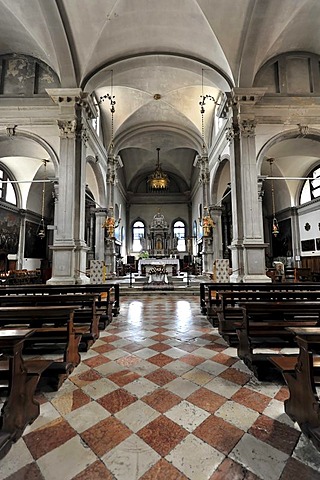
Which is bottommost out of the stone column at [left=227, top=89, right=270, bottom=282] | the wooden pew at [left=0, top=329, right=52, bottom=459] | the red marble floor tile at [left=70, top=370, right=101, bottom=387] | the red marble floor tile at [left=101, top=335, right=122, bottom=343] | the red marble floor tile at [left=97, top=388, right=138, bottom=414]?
the red marble floor tile at [left=97, top=388, right=138, bottom=414]

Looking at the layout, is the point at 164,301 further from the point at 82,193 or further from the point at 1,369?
the point at 1,369

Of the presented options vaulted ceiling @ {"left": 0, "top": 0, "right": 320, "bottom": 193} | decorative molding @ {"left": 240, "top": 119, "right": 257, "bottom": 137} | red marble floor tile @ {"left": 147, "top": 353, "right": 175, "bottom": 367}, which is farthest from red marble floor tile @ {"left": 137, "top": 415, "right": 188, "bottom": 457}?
vaulted ceiling @ {"left": 0, "top": 0, "right": 320, "bottom": 193}

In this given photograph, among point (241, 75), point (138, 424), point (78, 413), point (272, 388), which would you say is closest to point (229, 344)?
point (272, 388)

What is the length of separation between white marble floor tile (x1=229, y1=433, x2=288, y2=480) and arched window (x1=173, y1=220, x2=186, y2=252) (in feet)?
66.8

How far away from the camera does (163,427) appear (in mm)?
1701

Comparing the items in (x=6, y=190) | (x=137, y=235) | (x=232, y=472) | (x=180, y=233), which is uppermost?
(x=6, y=190)

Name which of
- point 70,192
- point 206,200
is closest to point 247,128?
point 206,200

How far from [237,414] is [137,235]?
811 inches

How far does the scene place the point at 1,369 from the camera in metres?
1.80

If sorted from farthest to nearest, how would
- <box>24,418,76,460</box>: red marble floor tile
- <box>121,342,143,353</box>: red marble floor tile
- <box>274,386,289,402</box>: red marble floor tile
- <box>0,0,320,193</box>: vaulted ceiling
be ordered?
<box>0,0,320,193</box>: vaulted ceiling, <box>121,342,143,353</box>: red marble floor tile, <box>274,386,289,402</box>: red marble floor tile, <box>24,418,76,460</box>: red marble floor tile

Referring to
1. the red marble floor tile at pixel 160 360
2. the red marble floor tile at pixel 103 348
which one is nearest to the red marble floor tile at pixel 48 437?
the red marble floor tile at pixel 160 360

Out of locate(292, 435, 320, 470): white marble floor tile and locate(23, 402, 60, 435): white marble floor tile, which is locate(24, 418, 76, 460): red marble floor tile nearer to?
locate(23, 402, 60, 435): white marble floor tile

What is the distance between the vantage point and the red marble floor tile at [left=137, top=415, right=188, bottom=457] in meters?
1.52

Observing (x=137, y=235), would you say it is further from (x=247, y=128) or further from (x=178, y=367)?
(x=178, y=367)
